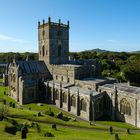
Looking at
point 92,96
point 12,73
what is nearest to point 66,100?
point 92,96

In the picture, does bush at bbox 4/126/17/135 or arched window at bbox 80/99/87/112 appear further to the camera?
arched window at bbox 80/99/87/112

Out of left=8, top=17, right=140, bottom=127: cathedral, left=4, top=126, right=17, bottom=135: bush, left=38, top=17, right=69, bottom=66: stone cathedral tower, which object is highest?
left=38, top=17, right=69, bottom=66: stone cathedral tower

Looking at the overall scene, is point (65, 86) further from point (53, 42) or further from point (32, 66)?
point (53, 42)

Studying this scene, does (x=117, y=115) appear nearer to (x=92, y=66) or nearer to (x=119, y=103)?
(x=119, y=103)

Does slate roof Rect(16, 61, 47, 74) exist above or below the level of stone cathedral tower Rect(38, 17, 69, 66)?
below

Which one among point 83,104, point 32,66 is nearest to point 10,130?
point 83,104

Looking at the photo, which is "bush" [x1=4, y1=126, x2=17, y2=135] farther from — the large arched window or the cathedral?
the large arched window

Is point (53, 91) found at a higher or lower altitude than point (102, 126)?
higher

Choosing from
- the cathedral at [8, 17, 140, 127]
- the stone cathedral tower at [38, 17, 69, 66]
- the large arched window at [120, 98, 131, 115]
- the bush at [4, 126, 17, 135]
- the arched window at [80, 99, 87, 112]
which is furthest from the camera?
the stone cathedral tower at [38, 17, 69, 66]

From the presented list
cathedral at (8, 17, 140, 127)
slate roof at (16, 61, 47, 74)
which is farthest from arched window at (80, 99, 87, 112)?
slate roof at (16, 61, 47, 74)
